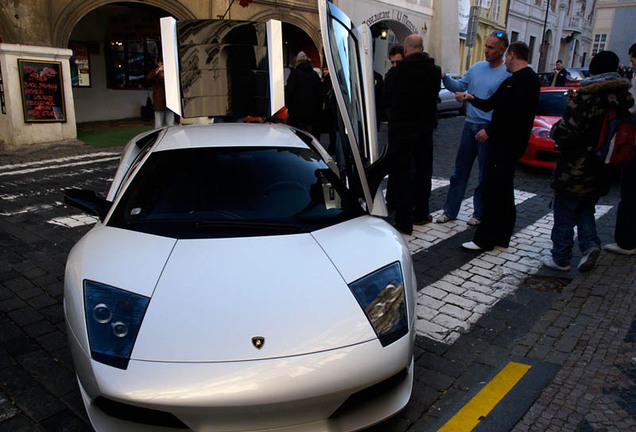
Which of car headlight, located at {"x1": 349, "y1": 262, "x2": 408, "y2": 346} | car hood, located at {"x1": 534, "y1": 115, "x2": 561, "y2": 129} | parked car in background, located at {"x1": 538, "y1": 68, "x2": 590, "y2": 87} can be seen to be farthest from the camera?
parked car in background, located at {"x1": 538, "y1": 68, "x2": 590, "y2": 87}

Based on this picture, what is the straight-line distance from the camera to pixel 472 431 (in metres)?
2.29

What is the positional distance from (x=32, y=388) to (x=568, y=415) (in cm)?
284

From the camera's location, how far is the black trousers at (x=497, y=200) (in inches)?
175

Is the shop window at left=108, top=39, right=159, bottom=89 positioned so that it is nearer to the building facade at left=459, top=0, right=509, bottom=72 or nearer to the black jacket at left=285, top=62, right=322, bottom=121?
the black jacket at left=285, top=62, right=322, bottom=121

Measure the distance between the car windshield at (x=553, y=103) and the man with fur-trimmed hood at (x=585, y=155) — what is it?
5.08 meters

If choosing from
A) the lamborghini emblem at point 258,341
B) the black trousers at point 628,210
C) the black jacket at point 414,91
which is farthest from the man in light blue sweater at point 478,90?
the lamborghini emblem at point 258,341

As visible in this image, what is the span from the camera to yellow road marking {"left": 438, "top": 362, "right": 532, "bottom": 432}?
2.35m

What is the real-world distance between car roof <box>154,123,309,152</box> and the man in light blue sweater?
7.86ft

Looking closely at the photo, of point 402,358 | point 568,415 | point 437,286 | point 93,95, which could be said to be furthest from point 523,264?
point 93,95

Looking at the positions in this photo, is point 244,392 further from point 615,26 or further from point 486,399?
point 615,26

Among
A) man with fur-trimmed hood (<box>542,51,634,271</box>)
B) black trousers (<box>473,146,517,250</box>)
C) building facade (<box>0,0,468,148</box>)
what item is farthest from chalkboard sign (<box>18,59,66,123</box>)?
man with fur-trimmed hood (<box>542,51,634,271</box>)

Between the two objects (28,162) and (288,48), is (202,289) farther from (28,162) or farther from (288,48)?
(288,48)

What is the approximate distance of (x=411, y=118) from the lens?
5117 mm

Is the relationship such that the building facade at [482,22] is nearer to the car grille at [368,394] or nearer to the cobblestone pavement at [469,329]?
the cobblestone pavement at [469,329]
